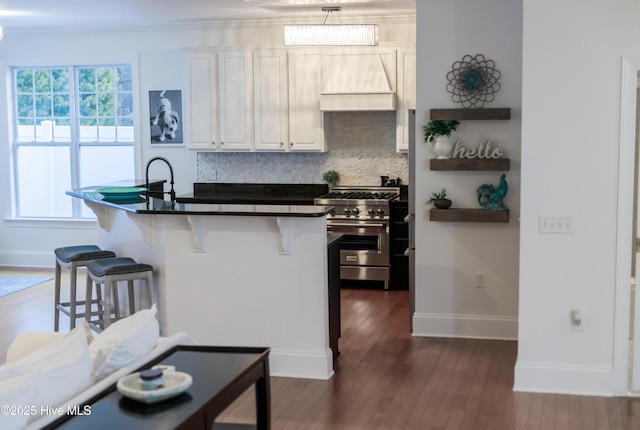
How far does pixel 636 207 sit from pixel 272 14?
4509 millimetres

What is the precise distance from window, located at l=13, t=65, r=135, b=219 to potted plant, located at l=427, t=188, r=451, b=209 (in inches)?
169

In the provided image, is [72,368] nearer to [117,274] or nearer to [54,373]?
[54,373]

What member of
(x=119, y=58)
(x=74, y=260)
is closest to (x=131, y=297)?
(x=74, y=260)

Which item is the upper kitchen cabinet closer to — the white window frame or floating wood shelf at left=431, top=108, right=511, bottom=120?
the white window frame

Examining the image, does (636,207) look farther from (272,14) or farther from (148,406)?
(272,14)

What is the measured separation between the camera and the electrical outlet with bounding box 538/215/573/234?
471cm

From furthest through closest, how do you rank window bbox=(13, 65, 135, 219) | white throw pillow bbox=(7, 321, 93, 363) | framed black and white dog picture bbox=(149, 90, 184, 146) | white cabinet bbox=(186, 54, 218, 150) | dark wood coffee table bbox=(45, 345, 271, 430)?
window bbox=(13, 65, 135, 219), framed black and white dog picture bbox=(149, 90, 184, 146), white cabinet bbox=(186, 54, 218, 150), white throw pillow bbox=(7, 321, 93, 363), dark wood coffee table bbox=(45, 345, 271, 430)

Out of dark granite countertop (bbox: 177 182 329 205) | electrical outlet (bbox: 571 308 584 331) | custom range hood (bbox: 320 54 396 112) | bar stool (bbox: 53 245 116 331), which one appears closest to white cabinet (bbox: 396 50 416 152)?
custom range hood (bbox: 320 54 396 112)

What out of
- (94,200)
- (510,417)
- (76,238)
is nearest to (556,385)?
(510,417)

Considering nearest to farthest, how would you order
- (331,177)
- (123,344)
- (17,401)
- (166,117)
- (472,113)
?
(17,401) < (123,344) < (472,113) < (331,177) < (166,117)

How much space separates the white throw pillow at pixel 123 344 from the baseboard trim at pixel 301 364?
2103 millimetres

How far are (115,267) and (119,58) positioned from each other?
4.27m

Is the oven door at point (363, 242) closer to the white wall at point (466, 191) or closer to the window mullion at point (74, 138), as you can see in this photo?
the white wall at point (466, 191)

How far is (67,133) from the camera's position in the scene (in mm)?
9211
